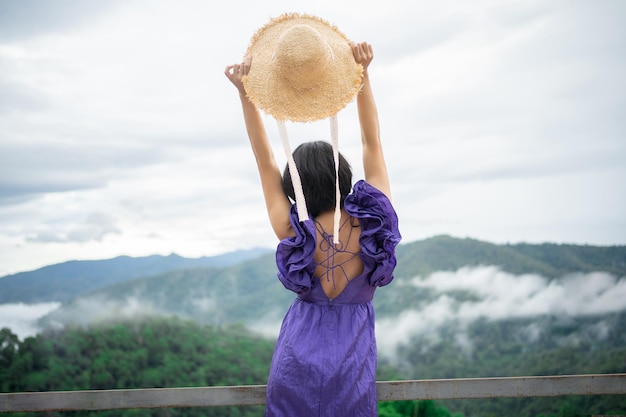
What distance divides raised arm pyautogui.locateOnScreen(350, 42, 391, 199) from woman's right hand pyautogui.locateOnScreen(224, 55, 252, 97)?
45 cm

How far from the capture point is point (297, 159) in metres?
1.85

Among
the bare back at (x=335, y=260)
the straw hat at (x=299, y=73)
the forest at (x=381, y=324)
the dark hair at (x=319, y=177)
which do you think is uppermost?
the straw hat at (x=299, y=73)

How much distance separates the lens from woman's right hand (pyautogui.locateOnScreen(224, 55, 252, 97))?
6.02 ft

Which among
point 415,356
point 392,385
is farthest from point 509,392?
point 415,356

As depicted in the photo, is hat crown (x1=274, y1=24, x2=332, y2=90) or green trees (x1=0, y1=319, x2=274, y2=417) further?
green trees (x1=0, y1=319, x2=274, y2=417)

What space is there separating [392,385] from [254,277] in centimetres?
4810

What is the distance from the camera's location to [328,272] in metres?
1.77

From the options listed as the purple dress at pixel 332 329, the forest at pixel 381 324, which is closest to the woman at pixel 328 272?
the purple dress at pixel 332 329

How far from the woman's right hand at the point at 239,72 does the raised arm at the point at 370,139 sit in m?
0.45

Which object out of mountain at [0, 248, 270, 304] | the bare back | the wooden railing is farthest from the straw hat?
mountain at [0, 248, 270, 304]

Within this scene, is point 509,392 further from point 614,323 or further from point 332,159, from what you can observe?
point 614,323

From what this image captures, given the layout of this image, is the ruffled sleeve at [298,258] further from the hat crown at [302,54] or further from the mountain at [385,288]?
the mountain at [385,288]

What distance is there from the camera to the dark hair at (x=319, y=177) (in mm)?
1792

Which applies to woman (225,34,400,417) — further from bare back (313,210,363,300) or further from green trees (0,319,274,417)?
green trees (0,319,274,417)
